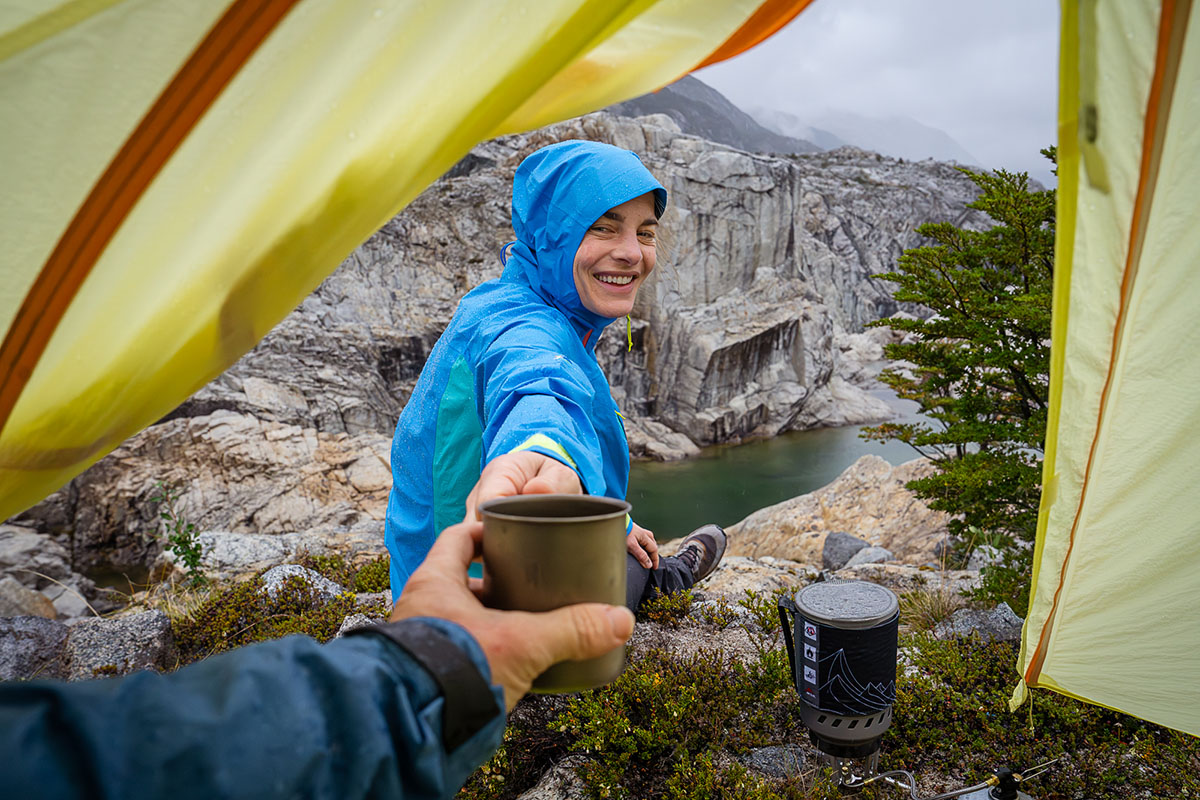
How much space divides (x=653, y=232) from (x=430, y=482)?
118 centimetres

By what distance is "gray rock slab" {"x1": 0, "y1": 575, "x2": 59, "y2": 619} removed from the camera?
23.1ft

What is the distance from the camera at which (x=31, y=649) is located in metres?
4.27

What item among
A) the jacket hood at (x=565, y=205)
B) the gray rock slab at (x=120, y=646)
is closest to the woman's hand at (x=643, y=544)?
the jacket hood at (x=565, y=205)

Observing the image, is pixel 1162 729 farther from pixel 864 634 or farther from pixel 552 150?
pixel 552 150

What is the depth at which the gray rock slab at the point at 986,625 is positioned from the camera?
395cm

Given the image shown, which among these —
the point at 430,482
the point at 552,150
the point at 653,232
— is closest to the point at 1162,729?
the point at 653,232

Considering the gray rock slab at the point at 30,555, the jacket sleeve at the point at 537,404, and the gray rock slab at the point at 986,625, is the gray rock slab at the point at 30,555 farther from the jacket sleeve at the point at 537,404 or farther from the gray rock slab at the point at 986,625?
the gray rock slab at the point at 986,625

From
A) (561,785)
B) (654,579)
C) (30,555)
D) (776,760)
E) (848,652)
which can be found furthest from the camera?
(30,555)

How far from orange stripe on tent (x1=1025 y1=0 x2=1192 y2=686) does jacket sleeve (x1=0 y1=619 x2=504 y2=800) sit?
4.59ft

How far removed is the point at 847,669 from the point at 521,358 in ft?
5.86

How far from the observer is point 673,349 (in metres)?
25.7

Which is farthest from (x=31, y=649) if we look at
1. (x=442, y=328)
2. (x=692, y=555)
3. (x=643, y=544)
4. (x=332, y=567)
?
(x=442, y=328)

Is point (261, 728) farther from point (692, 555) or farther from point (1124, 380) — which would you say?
point (692, 555)

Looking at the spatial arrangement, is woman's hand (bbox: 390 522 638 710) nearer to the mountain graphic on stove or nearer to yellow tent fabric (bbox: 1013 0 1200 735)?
yellow tent fabric (bbox: 1013 0 1200 735)
